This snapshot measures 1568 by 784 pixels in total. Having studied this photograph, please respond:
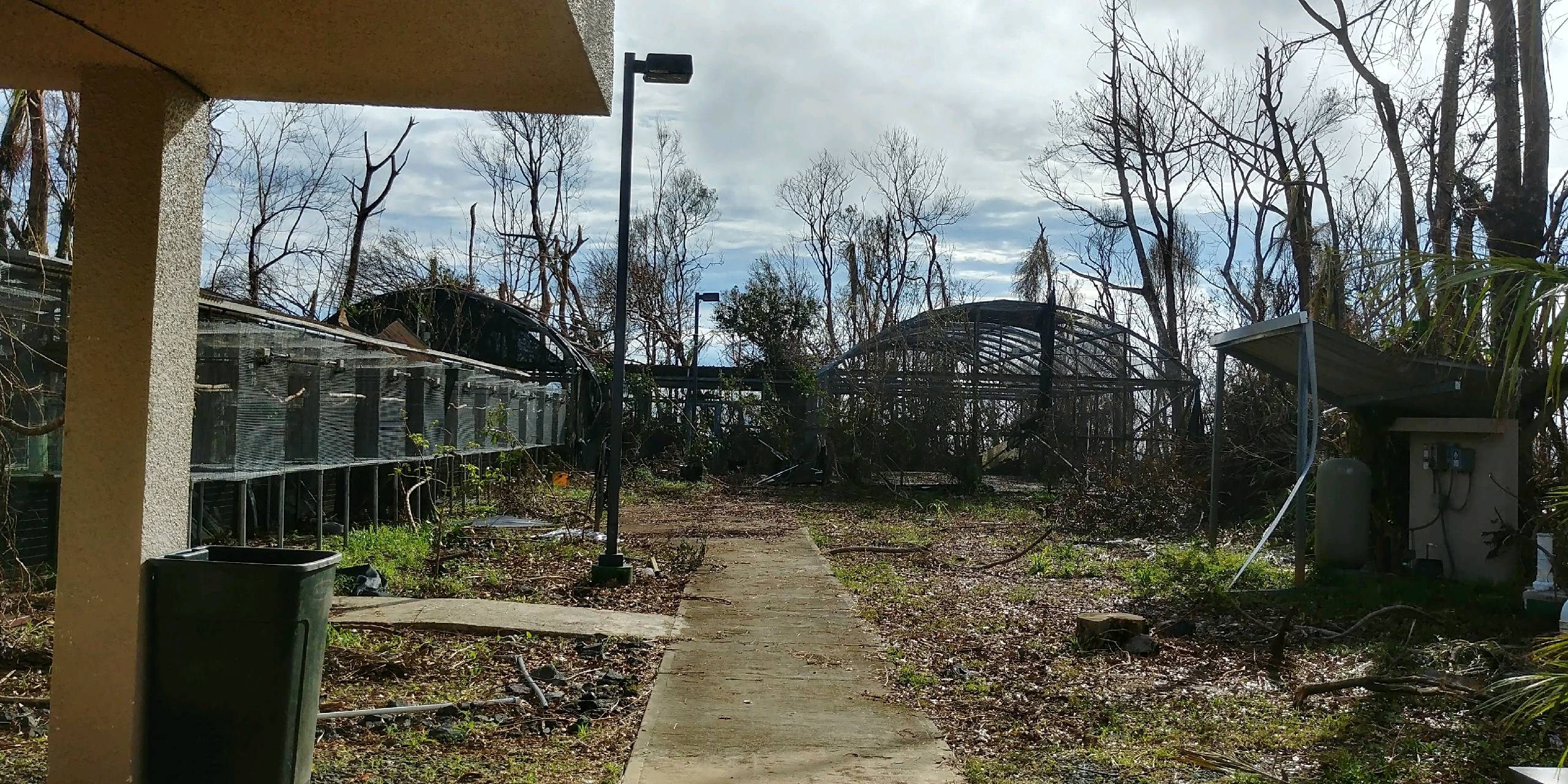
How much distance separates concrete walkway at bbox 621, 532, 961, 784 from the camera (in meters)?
5.07

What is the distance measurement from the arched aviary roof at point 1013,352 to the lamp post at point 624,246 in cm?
1268

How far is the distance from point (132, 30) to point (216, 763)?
8.99 feet

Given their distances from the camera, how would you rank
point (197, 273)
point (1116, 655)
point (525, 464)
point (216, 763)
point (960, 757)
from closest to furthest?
point (216, 763), point (197, 273), point (960, 757), point (1116, 655), point (525, 464)

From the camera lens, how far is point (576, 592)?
→ 9797 millimetres

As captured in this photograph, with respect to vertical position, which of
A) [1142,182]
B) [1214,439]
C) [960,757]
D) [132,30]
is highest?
[1142,182]

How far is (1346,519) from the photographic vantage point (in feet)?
36.4

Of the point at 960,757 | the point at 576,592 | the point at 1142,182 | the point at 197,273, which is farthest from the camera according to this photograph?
the point at 1142,182

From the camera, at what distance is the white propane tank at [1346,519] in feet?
36.2

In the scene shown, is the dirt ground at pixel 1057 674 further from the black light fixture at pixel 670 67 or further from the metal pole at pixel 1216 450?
the black light fixture at pixel 670 67

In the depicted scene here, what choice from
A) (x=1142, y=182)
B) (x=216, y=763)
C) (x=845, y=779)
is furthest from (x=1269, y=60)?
(x=216, y=763)

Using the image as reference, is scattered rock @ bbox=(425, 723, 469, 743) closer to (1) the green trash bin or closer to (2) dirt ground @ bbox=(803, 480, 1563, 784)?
(1) the green trash bin

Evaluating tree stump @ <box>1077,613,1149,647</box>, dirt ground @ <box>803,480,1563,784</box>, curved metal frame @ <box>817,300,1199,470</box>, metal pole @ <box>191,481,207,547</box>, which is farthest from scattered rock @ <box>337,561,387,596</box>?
curved metal frame @ <box>817,300,1199,470</box>

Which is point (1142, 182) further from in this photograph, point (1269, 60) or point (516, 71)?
point (516, 71)

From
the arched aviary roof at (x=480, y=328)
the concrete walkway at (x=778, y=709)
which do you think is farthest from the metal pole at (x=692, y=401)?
the concrete walkway at (x=778, y=709)
